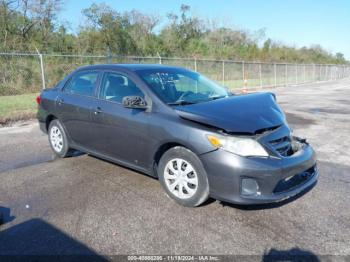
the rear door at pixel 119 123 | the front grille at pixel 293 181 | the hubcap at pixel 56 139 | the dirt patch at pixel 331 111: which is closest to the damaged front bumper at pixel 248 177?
the front grille at pixel 293 181

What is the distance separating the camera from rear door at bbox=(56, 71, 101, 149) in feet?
16.6

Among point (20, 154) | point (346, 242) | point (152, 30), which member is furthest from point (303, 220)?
point (152, 30)

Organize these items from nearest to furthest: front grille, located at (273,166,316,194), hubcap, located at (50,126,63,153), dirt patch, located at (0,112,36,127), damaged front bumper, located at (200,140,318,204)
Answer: damaged front bumper, located at (200,140,318,204) < front grille, located at (273,166,316,194) < hubcap, located at (50,126,63,153) < dirt patch, located at (0,112,36,127)

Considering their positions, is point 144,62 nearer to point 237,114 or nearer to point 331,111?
point 331,111

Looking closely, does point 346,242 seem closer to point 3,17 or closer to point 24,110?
point 24,110

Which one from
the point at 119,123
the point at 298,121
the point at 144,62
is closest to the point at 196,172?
the point at 119,123

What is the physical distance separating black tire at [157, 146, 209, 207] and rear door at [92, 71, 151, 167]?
0.37 metres

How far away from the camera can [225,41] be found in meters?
50.7

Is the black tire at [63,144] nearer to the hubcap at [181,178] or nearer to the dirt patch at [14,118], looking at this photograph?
the hubcap at [181,178]

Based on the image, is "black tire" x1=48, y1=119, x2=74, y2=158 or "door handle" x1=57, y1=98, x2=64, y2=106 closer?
"door handle" x1=57, y1=98, x2=64, y2=106

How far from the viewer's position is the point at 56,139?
591 centimetres

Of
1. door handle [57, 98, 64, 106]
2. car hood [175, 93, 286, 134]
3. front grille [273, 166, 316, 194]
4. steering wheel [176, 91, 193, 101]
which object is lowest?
front grille [273, 166, 316, 194]

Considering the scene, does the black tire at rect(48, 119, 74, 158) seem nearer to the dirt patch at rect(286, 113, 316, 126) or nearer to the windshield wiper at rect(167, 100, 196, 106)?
the windshield wiper at rect(167, 100, 196, 106)

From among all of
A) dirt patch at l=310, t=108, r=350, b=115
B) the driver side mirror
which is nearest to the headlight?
the driver side mirror
